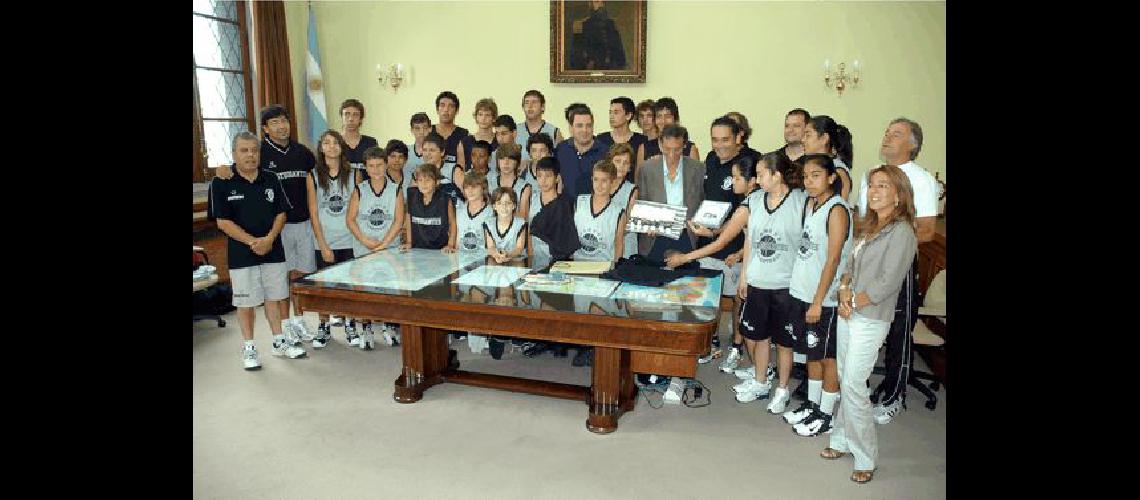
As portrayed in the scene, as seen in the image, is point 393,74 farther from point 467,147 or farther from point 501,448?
point 501,448

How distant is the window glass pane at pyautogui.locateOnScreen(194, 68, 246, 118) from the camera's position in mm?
7406

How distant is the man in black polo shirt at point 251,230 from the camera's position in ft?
14.5

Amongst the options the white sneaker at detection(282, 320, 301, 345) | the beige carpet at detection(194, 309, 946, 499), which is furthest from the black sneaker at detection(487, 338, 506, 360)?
the white sneaker at detection(282, 320, 301, 345)

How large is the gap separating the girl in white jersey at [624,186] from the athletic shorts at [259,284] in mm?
2261

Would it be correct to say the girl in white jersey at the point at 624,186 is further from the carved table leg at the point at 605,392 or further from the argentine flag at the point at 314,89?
the argentine flag at the point at 314,89

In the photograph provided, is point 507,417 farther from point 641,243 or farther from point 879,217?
point 879,217

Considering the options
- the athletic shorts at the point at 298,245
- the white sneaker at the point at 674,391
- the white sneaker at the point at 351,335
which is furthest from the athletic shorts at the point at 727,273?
the athletic shorts at the point at 298,245

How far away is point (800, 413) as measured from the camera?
3807 millimetres

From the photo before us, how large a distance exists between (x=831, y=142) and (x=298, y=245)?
3580mm

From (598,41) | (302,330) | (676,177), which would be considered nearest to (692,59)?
(598,41)

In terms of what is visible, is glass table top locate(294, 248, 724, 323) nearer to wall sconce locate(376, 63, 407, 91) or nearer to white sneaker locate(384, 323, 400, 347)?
white sneaker locate(384, 323, 400, 347)

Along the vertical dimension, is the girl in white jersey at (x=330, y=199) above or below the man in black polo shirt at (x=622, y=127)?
below

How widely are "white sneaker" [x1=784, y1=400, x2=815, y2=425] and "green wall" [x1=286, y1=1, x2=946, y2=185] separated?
13.7ft
